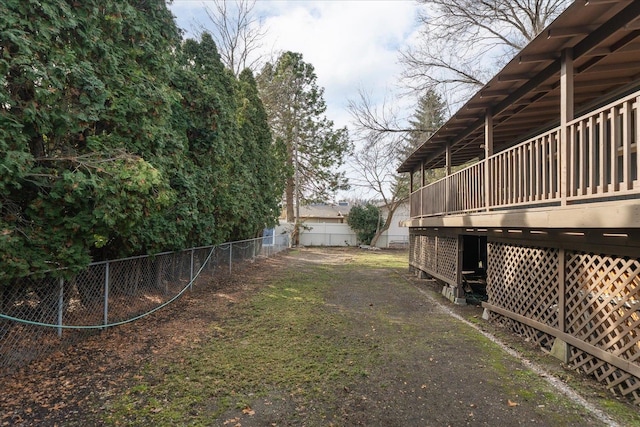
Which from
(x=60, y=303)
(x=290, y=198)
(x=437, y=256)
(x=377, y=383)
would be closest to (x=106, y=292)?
(x=60, y=303)

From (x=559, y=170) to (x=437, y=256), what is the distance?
622cm

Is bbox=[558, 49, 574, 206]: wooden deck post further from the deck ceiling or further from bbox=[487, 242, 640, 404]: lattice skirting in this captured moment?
bbox=[487, 242, 640, 404]: lattice skirting

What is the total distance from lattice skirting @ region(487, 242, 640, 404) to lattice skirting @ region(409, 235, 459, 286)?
103 inches

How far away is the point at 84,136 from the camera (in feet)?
15.5

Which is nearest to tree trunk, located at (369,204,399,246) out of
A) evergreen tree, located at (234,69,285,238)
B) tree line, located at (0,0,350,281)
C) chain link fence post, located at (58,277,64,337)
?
evergreen tree, located at (234,69,285,238)

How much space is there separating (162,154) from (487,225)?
5.56m

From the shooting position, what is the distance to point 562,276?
453 centimetres

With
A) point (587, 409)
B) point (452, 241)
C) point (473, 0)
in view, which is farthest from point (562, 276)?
point (473, 0)

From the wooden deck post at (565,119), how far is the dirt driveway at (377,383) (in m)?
2.17

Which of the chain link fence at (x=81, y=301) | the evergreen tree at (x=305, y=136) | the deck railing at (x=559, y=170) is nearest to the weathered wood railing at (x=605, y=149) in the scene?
the deck railing at (x=559, y=170)

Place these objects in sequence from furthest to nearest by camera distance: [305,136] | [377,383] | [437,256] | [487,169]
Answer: [305,136] → [437,256] → [487,169] → [377,383]

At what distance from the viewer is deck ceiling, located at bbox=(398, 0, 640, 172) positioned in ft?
12.3

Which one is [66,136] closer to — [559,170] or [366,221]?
[559,170]

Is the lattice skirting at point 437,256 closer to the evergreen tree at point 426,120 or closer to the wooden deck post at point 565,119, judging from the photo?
the wooden deck post at point 565,119
